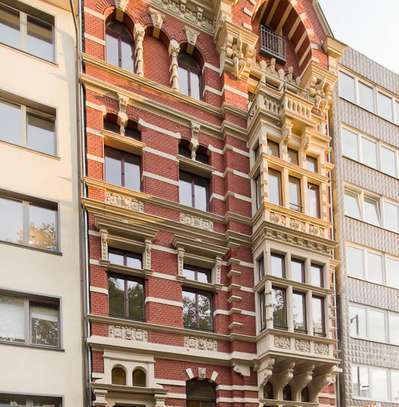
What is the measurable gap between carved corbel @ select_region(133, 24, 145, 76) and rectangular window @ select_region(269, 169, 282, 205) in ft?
20.0

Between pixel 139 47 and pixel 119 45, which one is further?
pixel 119 45

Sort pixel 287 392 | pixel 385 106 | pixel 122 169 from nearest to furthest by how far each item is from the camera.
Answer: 1. pixel 122 169
2. pixel 287 392
3. pixel 385 106

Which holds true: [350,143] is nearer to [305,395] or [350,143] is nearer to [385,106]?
[385,106]

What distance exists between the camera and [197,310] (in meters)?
23.0

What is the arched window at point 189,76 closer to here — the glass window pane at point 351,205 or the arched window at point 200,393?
the glass window pane at point 351,205

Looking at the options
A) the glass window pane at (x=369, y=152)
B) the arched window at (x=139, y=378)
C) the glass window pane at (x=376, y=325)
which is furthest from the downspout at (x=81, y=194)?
the glass window pane at (x=369, y=152)

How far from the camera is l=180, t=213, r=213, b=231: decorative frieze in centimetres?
2336

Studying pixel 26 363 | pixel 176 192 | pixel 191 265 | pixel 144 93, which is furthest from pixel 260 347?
pixel 144 93

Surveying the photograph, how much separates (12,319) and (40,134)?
5987mm

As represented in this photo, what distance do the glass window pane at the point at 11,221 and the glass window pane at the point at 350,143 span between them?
15.5 meters

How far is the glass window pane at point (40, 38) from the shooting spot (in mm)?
22094

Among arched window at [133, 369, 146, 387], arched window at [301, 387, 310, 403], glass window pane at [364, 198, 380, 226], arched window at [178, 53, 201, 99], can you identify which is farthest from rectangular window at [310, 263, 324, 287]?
arched window at [178, 53, 201, 99]

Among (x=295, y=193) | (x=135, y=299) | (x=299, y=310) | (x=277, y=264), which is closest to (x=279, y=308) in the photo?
(x=299, y=310)

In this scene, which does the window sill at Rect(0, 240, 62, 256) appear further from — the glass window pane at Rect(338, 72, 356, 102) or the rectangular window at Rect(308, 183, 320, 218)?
the glass window pane at Rect(338, 72, 356, 102)
